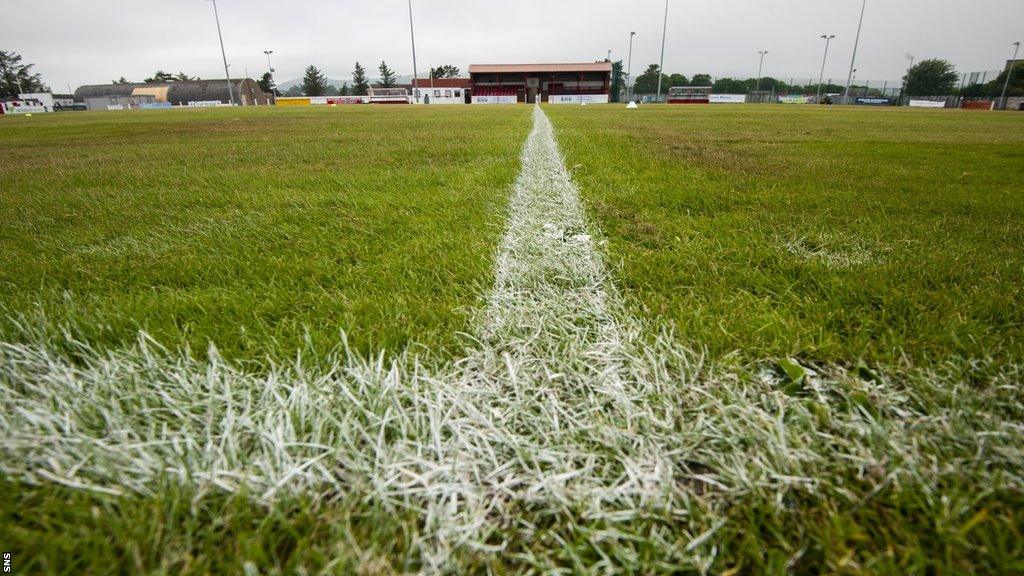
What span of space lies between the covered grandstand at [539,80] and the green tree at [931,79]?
145ft

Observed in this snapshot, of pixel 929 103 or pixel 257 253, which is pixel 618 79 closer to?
pixel 929 103

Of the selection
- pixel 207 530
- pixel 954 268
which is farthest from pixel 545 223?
→ pixel 207 530

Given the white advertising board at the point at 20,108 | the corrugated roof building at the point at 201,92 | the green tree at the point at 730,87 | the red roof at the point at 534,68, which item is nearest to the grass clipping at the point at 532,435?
the red roof at the point at 534,68

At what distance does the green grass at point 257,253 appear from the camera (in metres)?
1.37

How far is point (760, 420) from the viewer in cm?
98

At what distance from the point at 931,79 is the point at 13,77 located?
137 meters

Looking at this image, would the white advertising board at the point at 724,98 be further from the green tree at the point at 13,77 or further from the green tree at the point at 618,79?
the green tree at the point at 13,77

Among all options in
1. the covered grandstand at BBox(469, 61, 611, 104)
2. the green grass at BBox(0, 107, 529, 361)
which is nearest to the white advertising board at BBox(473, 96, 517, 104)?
the covered grandstand at BBox(469, 61, 611, 104)

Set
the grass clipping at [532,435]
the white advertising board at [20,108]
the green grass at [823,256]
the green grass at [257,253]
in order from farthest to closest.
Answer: the white advertising board at [20,108], the green grass at [257,253], the green grass at [823,256], the grass clipping at [532,435]

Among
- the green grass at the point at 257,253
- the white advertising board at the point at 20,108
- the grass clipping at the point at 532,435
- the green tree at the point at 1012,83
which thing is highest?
the green tree at the point at 1012,83

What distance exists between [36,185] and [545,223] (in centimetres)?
460

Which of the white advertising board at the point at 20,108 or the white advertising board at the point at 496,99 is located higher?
the white advertising board at the point at 496,99

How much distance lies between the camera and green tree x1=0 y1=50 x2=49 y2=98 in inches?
2734

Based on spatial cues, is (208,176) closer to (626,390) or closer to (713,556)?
(626,390)
